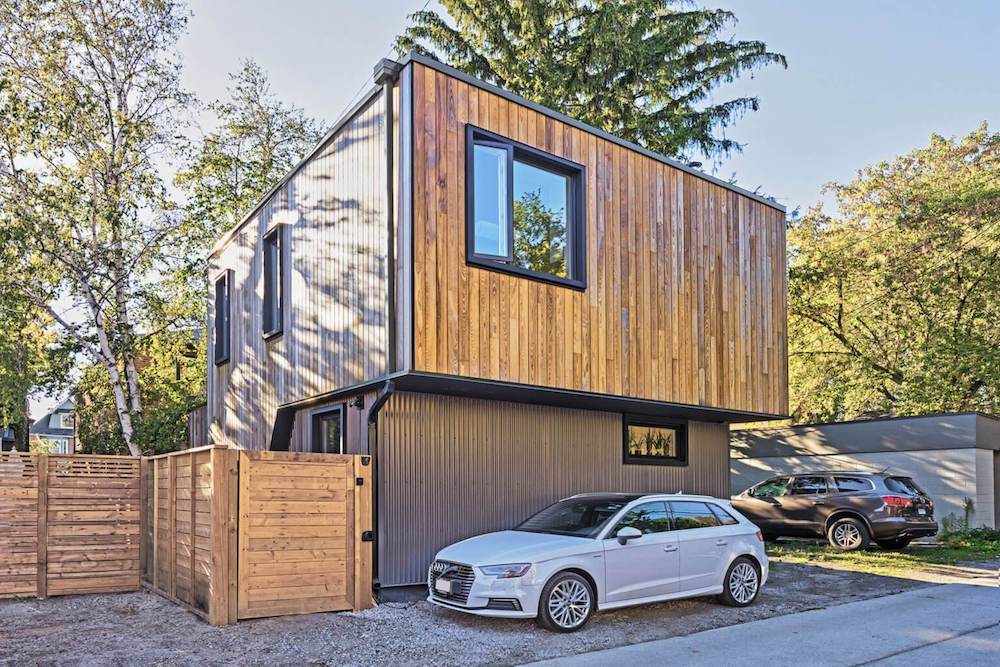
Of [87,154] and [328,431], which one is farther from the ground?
[87,154]

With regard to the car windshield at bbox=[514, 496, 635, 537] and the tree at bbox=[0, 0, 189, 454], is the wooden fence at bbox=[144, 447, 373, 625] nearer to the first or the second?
the car windshield at bbox=[514, 496, 635, 537]

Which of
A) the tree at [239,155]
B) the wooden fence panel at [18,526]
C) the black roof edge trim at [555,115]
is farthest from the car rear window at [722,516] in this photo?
the tree at [239,155]

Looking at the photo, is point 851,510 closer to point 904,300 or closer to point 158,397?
point 904,300

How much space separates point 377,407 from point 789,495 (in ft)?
35.7

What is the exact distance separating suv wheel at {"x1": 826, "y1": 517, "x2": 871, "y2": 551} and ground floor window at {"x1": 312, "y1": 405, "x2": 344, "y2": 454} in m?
10.4

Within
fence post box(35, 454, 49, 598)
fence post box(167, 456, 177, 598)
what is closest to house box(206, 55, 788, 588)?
fence post box(167, 456, 177, 598)

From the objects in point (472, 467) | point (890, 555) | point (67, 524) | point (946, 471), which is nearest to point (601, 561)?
point (472, 467)

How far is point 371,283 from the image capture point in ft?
33.7

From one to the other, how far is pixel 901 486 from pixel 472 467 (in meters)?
9.68

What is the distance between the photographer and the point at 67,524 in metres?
10.2

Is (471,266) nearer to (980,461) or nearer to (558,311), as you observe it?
(558,311)

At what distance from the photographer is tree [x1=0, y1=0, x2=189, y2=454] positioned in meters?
20.9

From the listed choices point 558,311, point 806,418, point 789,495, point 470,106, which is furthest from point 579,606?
point 806,418

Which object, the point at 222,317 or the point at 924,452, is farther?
the point at 924,452
